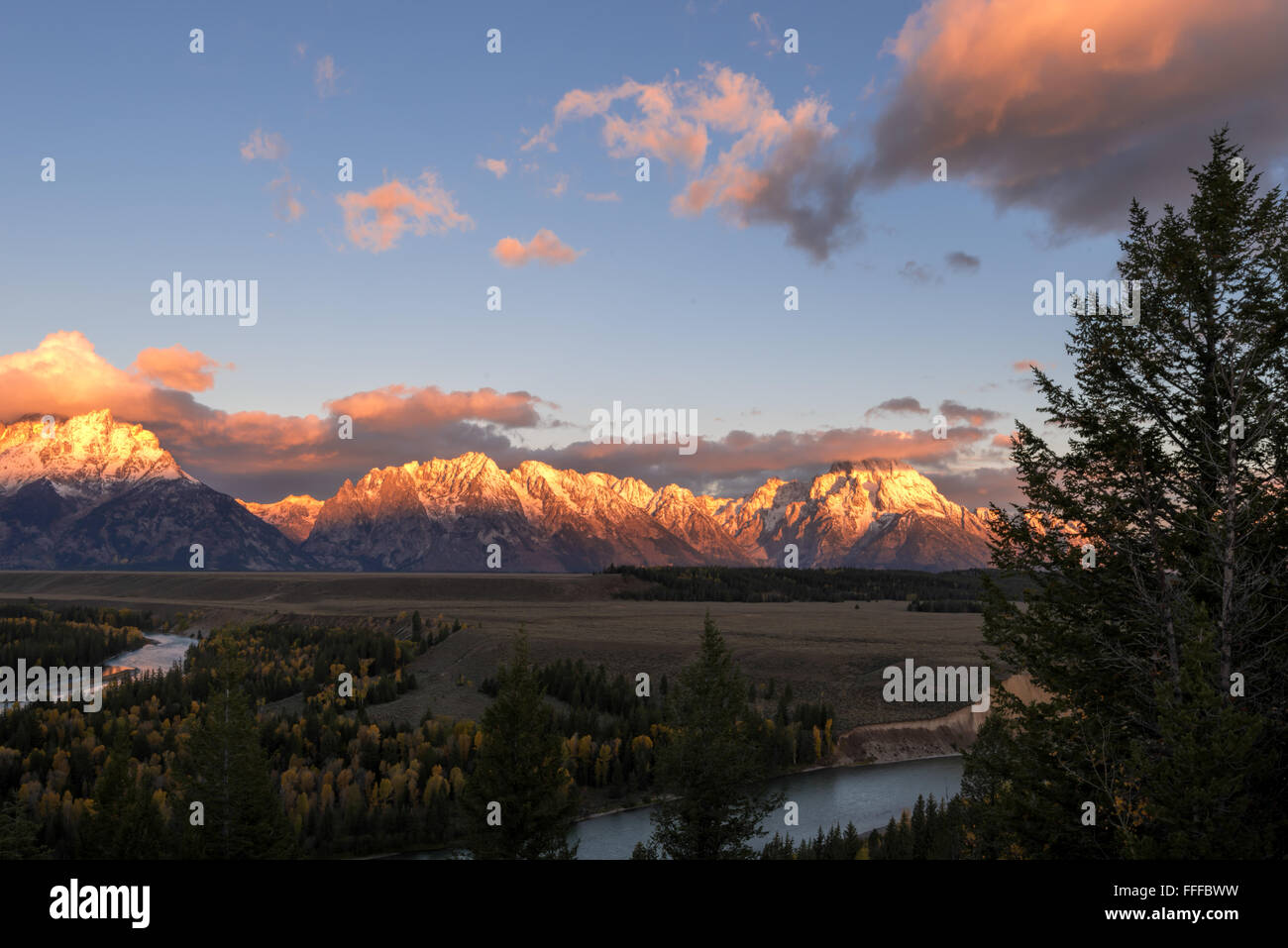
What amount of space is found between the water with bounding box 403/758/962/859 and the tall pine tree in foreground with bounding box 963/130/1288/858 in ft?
135

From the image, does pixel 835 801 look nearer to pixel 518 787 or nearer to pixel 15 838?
pixel 518 787

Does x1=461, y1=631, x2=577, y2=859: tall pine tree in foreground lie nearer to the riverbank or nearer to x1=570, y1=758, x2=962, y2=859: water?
x1=570, y1=758, x2=962, y2=859: water

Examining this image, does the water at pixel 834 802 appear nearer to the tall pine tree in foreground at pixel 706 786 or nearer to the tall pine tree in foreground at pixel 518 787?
the tall pine tree in foreground at pixel 706 786

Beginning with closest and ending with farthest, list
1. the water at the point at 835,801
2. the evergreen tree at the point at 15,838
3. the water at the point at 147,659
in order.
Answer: the evergreen tree at the point at 15,838 < the water at the point at 835,801 < the water at the point at 147,659

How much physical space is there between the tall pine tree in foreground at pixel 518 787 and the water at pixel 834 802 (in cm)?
2168

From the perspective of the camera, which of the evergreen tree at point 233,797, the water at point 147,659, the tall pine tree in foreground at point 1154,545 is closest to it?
the tall pine tree in foreground at point 1154,545

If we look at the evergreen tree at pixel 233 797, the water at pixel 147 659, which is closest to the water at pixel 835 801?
the evergreen tree at pixel 233 797

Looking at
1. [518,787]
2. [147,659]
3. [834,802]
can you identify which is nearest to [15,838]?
[518,787]

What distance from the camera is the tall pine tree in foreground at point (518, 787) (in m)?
42.5

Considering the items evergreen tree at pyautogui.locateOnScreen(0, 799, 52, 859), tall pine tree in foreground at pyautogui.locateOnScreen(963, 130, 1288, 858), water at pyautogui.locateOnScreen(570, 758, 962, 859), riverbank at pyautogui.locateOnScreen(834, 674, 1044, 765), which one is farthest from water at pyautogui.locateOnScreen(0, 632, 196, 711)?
tall pine tree in foreground at pyautogui.locateOnScreen(963, 130, 1288, 858)

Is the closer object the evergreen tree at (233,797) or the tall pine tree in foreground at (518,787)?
the tall pine tree in foreground at (518,787)
